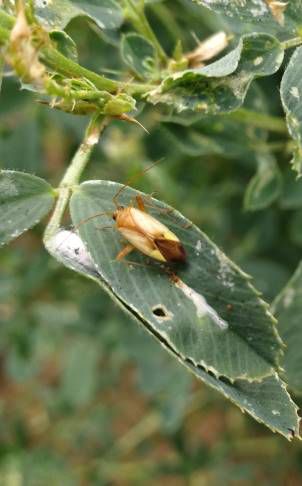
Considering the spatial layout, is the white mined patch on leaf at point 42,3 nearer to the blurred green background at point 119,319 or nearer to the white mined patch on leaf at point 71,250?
the white mined patch on leaf at point 71,250

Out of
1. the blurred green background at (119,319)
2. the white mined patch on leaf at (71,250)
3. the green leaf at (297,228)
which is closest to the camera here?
the white mined patch on leaf at (71,250)

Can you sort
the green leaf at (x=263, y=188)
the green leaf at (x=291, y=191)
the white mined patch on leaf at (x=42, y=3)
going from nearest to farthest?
1. the white mined patch on leaf at (x=42, y=3)
2. the green leaf at (x=263, y=188)
3. the green leaf at (x=291, y=191)

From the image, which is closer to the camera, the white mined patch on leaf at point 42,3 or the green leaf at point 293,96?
the green leaf at point 293,96

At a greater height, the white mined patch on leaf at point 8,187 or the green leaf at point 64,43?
the green leaf at point 64,43

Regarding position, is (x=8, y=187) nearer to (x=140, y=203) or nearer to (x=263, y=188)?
(x=140, y=203)

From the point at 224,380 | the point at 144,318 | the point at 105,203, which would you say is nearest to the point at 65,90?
the point at 105,203

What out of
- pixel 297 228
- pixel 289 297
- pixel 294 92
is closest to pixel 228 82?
pixel 294 92

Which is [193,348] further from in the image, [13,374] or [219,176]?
[13,374]

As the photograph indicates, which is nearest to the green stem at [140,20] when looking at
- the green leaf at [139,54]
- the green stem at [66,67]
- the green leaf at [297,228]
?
the green leaf at [139,54]
